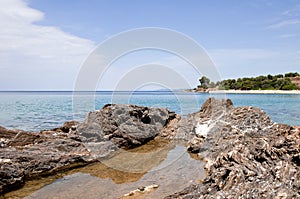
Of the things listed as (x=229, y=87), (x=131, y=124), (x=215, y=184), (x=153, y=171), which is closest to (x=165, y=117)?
(x=131, y=124)

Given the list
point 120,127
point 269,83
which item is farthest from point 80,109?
point 269,83

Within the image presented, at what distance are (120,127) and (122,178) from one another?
16.6 feet

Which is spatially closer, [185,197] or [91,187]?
[185,197]

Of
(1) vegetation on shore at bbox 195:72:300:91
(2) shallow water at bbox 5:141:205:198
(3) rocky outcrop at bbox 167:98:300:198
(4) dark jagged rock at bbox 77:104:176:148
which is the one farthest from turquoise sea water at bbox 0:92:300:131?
(1) vegetation on shore at bbox 195:72:300:91

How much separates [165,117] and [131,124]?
3.96 metres

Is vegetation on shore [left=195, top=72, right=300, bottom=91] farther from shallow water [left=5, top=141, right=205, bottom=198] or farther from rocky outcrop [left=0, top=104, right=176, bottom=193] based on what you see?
shallow water [left=5, top=141, right=205, bottom=198]

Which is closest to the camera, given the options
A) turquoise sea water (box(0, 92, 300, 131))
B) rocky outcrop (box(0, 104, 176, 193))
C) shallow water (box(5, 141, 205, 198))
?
shallow water (box(5, 141, 205, 198))

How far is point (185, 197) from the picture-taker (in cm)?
547

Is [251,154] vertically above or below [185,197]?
above

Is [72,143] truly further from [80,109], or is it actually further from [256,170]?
[80,109]

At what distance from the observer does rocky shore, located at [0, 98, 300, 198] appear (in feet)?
17.7

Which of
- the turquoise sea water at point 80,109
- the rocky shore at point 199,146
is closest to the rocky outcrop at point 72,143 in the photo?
the rocky shore at point 199,146

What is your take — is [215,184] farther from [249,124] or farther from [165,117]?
[165,117]

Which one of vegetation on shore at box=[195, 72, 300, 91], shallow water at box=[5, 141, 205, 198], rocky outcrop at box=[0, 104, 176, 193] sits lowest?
shallow water at box=[5, 141, 205, 198]
